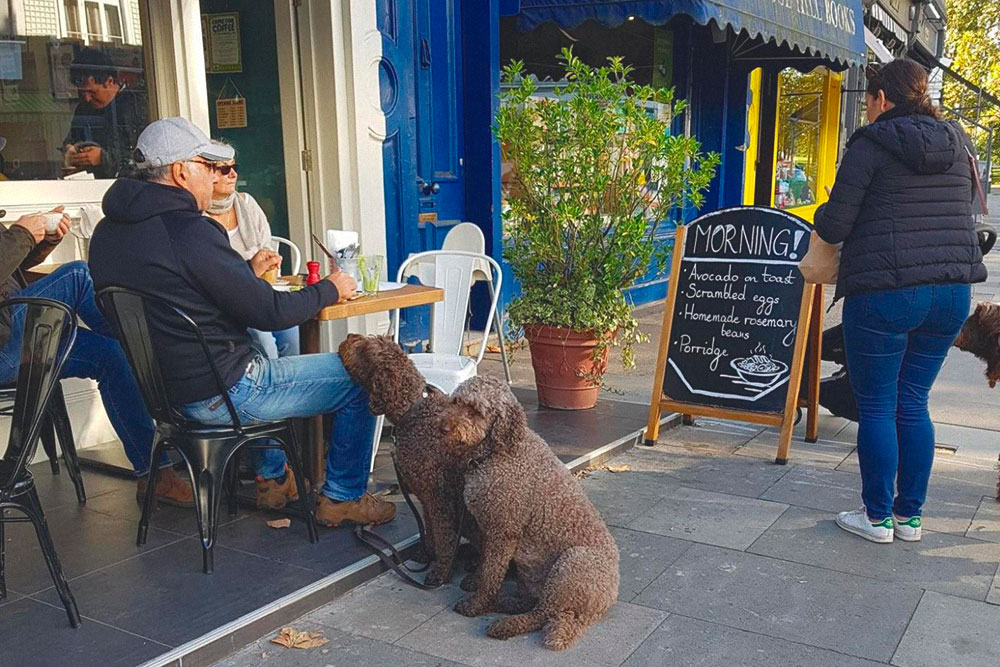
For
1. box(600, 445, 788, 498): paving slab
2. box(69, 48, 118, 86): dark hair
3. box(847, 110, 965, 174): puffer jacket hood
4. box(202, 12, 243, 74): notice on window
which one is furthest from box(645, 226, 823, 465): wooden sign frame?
box(69, 48, 118, 86): dark hair

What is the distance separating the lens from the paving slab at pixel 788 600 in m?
3.05

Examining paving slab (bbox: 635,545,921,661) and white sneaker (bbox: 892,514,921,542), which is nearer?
paving slab (bbox: 635,545,921,661)

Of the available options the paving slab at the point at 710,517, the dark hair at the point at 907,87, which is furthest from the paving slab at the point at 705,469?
the dark hair at the point at 907,87

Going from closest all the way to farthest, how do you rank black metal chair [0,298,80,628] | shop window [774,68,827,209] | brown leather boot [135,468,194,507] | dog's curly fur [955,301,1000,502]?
black metal chair [0,298,80,628], brown leather boot [135,468,194,507], dog's curly fur [955,301,1000,502], shop window [774,68,827,209]

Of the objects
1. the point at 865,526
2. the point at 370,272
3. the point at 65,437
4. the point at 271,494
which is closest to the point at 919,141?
the point at 865,526

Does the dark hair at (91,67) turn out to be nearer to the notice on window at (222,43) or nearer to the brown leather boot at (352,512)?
the notice on window at (222,43)

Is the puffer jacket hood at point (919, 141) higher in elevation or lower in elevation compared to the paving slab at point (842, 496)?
higher

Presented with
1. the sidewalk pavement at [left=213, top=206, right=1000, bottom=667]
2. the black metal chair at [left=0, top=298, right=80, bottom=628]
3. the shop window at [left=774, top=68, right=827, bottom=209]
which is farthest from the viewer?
the shop window at [left=774, top=68, right=827, bottom=209]

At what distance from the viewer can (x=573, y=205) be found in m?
5.32

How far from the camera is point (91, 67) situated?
5027mm

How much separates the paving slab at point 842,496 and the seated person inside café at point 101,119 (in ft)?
13.1

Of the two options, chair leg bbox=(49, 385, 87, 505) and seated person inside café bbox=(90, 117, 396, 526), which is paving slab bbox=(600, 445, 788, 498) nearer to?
seated person inside café bbox=(90, 117, 396, 526)

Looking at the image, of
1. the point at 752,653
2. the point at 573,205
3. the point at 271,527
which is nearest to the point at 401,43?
the point at 573,205

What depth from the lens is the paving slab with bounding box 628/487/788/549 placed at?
3889 millimetres
